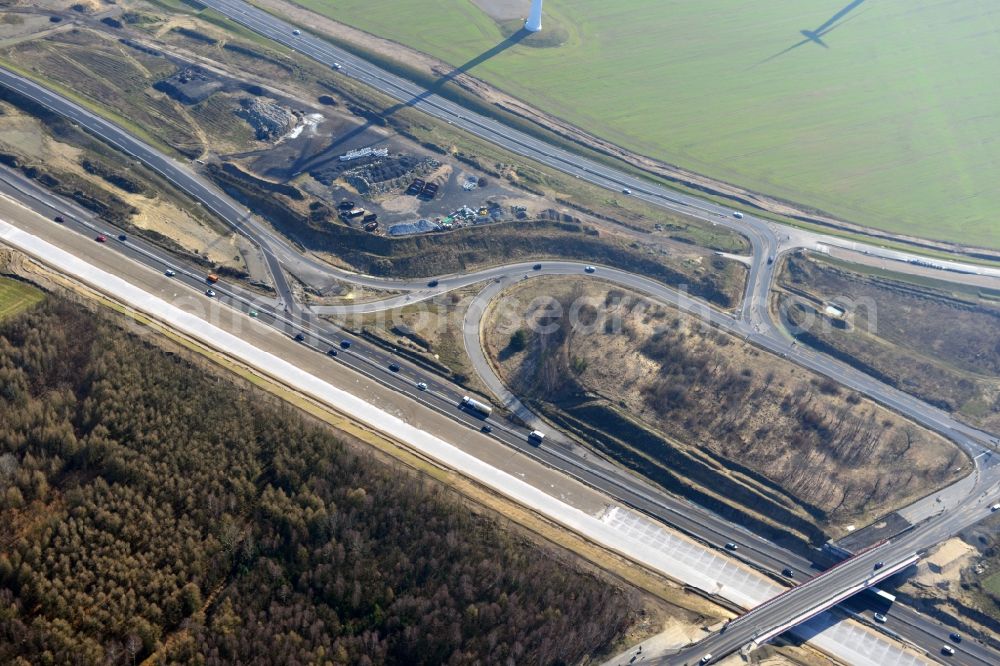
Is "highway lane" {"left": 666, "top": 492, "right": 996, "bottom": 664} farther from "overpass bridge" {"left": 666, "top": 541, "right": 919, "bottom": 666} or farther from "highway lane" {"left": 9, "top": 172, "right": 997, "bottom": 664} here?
"highway lane" {"left": 9, "top": 172, "right": 997, "bottom": 664}

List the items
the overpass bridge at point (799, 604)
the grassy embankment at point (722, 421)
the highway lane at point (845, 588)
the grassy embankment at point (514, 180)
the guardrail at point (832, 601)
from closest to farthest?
the overpass bridge at point (799, 604), the highway lane at point (845, 588), the guardrail at point (832, 601), the grassy embankment at point (722, 421), the grassy embankment at point (514, 180)

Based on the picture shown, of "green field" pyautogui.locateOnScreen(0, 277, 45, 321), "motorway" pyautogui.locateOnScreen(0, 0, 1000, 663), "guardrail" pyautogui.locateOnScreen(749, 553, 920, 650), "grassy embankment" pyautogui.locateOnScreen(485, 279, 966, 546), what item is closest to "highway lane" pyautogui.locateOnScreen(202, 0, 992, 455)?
"motorway" pyautogui.locateOnScreen(0, 0, 1000, 663)

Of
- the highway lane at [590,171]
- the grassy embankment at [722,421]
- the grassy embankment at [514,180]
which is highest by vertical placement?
the highway lane at [590,171]

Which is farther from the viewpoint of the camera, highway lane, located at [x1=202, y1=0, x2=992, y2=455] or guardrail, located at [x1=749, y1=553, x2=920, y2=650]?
highway lane, located at [x1=202, y1=0, x2=992, y2=455]

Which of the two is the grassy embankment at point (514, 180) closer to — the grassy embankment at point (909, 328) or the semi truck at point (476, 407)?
the grassy embankment at point (909, 328)

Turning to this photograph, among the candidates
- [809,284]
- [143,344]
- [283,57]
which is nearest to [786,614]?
[809,284]

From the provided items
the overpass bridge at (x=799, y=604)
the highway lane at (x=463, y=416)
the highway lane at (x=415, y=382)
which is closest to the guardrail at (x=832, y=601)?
the overpass bridge at (x=799, y=604)

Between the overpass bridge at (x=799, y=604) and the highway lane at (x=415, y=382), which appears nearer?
the overpass bridge at (x=799, y=604)
